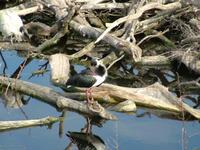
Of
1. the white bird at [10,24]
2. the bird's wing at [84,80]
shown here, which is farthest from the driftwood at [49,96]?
the white bird at [10,24]

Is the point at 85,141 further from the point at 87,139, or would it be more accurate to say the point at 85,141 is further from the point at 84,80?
the point at 84,80

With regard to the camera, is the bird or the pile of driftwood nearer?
the bird

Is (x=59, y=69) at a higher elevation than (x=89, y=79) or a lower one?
lower

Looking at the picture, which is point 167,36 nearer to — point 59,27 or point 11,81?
point 59,27

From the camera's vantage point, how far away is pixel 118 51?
957cm

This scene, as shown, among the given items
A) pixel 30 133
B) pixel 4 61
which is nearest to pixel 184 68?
pixel 4 61

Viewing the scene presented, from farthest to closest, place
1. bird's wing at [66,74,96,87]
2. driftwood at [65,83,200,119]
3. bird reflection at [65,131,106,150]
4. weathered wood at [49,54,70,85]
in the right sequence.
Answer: weathered wood at [49,54,70,85] → driftwood at [65,83,200,119] → bird's wing at [66,74,96,87] → bird reflection at [65,131,106,150]

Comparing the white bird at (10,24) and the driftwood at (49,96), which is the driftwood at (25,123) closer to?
the driftwood at (49,96)

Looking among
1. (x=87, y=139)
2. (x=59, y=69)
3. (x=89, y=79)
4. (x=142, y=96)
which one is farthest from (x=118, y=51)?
(x=87, y=139)

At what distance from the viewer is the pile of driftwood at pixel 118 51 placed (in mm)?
7840

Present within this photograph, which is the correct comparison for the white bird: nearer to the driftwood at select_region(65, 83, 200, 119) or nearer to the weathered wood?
the weathered wood

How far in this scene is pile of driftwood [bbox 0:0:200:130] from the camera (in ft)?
25.7

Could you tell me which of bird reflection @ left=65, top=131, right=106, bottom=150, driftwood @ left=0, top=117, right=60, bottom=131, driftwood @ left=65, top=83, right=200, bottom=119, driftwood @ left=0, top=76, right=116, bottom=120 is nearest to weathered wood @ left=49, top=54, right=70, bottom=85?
driftwood @ left=0, top=76, right=116, bottom=120

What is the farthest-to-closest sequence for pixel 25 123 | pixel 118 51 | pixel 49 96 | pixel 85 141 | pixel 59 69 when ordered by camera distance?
pixel 118 51 < pixel 59 69 < pixel 49 96 < pixel 25 123 < pixel 85 141
